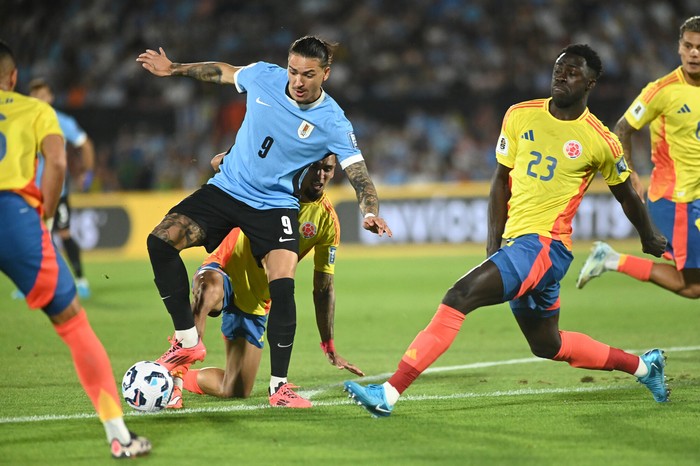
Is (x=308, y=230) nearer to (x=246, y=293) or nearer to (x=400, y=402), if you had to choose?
(x=246, y=293)

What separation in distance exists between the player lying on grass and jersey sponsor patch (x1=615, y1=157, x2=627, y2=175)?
6.52ft

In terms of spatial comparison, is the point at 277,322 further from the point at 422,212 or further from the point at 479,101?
the point at 479,101

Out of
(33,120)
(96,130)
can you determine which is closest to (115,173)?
(96,130)

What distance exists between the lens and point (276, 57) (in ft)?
74.5

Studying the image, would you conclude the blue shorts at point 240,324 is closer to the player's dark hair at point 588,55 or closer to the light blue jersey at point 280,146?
the light blue jersey at point 280,146

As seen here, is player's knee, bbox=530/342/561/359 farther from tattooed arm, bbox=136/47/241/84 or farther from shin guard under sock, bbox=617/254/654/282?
tattooed arm, bbox=136/47/241/84

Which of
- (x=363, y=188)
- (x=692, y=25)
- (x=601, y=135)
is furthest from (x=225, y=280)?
(x=692, y=25)

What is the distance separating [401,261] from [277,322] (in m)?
11.5

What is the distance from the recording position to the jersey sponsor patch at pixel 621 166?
6180 millimetres

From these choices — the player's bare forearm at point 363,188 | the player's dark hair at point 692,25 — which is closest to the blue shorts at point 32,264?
the player's bare forearm at point 363,188

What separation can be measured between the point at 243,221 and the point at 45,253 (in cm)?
183

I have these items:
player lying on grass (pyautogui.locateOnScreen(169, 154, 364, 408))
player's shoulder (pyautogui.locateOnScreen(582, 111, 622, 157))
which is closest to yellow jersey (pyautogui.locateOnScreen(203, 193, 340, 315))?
player lying on grass (pyautogui.locateOnScreen(169, 154, 364, 408))

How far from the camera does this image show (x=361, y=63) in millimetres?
23484

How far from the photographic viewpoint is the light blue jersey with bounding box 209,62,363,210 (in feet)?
21.8
